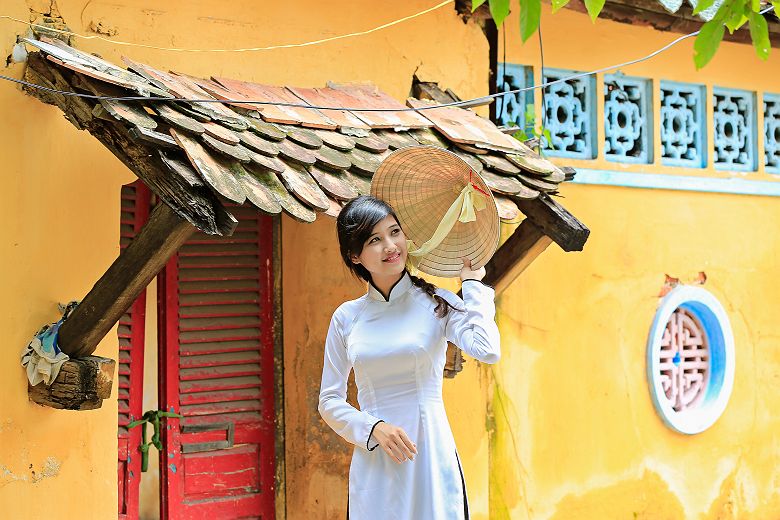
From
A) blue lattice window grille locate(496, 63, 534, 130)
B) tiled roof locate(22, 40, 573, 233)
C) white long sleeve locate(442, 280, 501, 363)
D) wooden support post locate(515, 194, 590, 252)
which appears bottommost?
white long sleeve locate(442, 280, 501, 363)

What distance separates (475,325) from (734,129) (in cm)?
445

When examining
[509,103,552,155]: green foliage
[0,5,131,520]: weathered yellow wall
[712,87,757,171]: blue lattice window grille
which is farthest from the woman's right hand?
[712,87,757,171]: blue lattice window grille

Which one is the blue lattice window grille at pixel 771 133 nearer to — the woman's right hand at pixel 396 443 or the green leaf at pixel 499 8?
the green leaf at pixel 499 8

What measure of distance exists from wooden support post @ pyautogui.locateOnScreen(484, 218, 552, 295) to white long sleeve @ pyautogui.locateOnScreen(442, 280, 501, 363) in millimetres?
1695

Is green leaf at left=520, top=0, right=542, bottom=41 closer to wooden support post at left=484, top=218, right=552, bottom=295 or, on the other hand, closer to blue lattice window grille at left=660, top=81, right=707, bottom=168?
wooden support post at left=484, top=218, right=552, bottom=295

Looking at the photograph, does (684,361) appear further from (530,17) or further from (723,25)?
(530,17)

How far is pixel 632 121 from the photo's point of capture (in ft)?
22.2

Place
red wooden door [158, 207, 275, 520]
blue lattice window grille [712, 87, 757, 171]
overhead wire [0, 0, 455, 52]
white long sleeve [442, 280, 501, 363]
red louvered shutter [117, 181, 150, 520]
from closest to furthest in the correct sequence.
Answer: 1. white long sleeve [442, 280, 501, 363]
2. overhead wire [0, 0, 455, 52]
3. red louvered shutter [117, 181, 150, 520]
4. red wooden door [158, 207, 275, 520]
5. blue lattice window grille [712, 87, 757, 171]

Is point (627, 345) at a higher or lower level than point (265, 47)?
lower

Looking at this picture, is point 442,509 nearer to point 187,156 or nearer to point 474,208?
point 474,208

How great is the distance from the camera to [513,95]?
6.32 metres

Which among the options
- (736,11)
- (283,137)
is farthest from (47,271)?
(736,11)

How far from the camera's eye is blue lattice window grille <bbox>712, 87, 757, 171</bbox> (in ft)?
23.4

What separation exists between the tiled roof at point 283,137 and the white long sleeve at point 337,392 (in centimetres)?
59
